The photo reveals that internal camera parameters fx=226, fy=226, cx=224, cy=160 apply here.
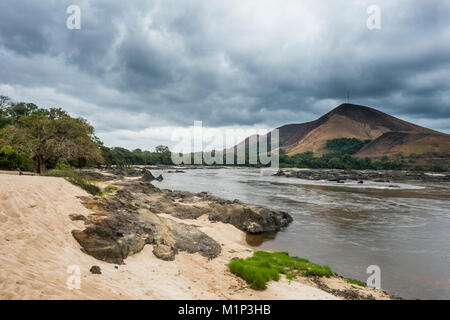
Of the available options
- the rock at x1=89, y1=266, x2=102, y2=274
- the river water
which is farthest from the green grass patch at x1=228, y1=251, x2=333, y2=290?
the rock at x1=89, y1=266, x2=102, y2=274

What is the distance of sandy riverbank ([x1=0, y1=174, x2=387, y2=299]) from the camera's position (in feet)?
16.9

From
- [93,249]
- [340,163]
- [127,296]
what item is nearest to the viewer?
[127,296]

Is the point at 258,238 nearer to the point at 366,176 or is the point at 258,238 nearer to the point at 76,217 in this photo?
the point at 76,217

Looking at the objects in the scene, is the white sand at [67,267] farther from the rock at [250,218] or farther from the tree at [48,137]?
the tree at [48,137]

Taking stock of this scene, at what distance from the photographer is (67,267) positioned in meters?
6.19

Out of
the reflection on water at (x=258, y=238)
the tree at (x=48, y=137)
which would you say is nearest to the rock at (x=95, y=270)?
the reflection on water at (x=258, y=238)

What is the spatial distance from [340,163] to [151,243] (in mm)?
143220

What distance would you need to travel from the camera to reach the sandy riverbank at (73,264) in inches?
202

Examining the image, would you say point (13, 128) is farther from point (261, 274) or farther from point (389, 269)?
point (389, 269)

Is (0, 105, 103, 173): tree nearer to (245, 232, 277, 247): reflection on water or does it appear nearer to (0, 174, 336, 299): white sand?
(0, 174, 336, 299): white sand

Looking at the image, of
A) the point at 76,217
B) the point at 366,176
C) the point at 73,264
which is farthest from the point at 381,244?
the point at 366,176
